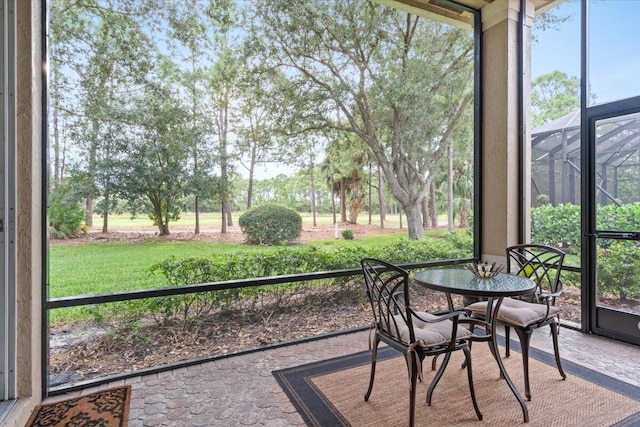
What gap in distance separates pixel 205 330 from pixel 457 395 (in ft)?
7.50

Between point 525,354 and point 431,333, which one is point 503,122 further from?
point 431,333

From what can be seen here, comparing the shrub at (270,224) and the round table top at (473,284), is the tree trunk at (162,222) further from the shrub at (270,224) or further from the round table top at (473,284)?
the round table top at (473,284)

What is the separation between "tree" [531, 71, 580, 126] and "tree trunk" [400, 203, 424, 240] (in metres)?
1.75

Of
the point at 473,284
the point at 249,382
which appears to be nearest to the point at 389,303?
the point at 473,284

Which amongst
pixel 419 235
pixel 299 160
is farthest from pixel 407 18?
pixel 419 235

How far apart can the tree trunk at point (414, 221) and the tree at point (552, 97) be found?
175 cm

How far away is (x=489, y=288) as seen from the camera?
219 centimetres

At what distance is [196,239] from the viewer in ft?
10.6

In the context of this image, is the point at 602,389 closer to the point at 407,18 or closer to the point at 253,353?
the point at 253,353

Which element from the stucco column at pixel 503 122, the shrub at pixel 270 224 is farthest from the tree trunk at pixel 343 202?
the stucco column at pixel 503 122

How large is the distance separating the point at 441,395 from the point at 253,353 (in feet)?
5.40

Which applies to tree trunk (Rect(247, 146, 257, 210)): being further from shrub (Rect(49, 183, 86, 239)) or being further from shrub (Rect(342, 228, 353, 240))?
shrub (Rect(49, 183, 86, 239))

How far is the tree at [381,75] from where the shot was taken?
368cm

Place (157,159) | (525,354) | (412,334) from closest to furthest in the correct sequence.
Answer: (412,334) < (525,354) < (157,159)
